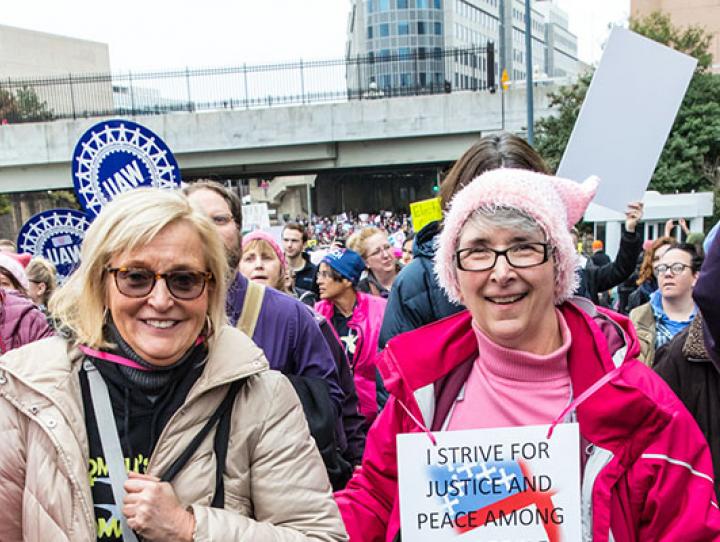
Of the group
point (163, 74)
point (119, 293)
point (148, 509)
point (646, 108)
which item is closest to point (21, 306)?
point (119, 293)

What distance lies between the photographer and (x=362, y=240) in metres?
6.45

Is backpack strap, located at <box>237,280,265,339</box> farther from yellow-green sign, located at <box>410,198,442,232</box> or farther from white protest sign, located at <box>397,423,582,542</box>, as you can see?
yellow-green sign, located at <box>410,198,442,232</box>

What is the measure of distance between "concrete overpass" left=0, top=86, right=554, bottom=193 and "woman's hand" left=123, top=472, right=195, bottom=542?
74.1 ft

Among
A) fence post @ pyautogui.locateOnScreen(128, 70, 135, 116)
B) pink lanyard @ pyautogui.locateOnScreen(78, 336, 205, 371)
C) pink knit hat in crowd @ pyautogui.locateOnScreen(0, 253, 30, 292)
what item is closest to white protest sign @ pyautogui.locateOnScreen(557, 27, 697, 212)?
pink lanyard @ pyautogui.locateOnScreen(78, 336, 205, 371)

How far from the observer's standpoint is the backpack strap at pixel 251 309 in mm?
2805

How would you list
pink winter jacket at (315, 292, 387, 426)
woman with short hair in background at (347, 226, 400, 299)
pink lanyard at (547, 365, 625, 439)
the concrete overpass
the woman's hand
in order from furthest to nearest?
the concrete overpass < woman with short hair in background at (347, 226, 400, 299) < pink winter jacket at (315, 292, 387, 426) < pink lanyard at (547, 365, 625, 439) < the woman's hand

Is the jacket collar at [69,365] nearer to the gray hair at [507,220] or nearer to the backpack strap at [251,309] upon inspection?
the gray hair at [507,220]

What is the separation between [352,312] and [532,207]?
3.37 metres

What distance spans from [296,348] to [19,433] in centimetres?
135

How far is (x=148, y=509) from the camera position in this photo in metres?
1.61

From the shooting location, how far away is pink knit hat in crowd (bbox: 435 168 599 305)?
184cm

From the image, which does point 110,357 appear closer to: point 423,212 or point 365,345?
point 365,345

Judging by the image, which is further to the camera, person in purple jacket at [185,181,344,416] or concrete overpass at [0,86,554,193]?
concrete overpass at [0,86,554,193]

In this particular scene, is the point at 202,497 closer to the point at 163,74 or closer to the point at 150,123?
the point at 150,123
